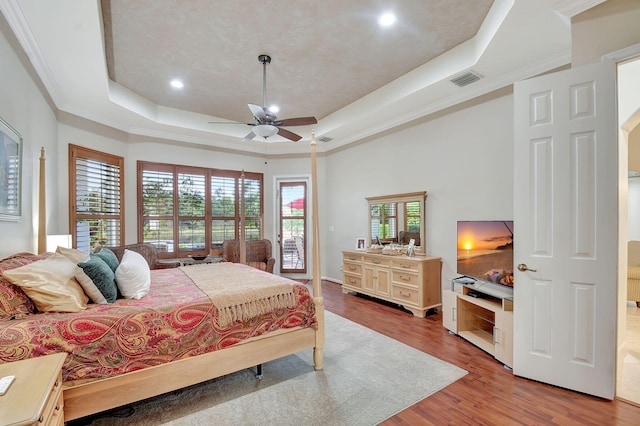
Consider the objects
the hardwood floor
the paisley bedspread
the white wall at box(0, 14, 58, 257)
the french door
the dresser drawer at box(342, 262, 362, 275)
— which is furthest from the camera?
the french door

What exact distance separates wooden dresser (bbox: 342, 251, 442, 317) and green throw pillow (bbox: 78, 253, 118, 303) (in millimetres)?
3354

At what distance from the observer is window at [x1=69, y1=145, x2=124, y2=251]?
409 centimetres

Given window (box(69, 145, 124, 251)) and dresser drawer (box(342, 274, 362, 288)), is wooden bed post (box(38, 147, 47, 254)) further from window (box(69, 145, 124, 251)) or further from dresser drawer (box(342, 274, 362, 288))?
dresser drawer (box(342, 274, 362, 288))

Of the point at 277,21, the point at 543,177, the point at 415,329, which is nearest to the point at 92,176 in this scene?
the point at 277,21

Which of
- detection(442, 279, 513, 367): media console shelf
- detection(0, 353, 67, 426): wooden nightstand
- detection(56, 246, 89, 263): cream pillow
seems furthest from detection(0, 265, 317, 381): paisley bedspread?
detection(442, 279, 513, 367): media console shelf

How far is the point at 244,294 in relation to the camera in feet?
7.58

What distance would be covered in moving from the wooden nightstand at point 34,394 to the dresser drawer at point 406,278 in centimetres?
360

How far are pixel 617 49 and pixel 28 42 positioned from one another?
4.64 m

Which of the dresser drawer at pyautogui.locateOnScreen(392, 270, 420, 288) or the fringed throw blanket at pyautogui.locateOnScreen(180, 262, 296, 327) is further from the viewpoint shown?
the dresser drawer at pyautogui.locateOnScreen(392, 270, 420, 288)

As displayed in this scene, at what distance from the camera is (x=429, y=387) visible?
2.35 metres

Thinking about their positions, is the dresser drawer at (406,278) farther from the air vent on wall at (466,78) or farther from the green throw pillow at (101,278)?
the green throw pillow at (101,278)

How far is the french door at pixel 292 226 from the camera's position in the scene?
260 inches

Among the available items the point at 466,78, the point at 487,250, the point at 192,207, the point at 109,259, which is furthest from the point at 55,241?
the point at 466,78

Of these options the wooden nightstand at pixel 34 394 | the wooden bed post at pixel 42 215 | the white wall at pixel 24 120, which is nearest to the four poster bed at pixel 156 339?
the wooden nightstand at pixel 34 394
